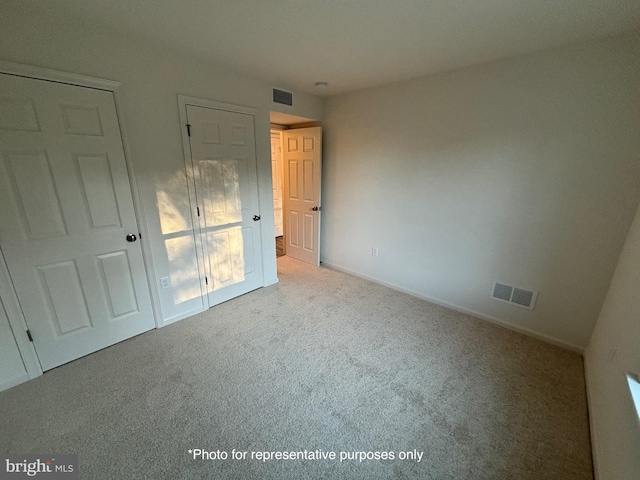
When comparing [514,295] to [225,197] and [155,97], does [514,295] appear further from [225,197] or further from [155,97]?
[155,97]

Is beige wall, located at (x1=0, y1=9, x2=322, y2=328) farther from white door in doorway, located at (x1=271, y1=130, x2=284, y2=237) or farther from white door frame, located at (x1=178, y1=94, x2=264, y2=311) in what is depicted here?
white door in doorway, located at (x1=271, y1=130, x2=284, y2=237)

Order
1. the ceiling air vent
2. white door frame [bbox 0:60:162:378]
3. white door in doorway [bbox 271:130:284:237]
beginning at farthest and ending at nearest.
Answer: white door in doorway [bbox 271:130:284:237], the ceiling air vent, white door frame [bbox 0:60:162:378]

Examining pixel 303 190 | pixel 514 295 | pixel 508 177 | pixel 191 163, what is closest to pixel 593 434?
pixel 514 295

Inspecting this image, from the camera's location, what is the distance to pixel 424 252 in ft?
9.80

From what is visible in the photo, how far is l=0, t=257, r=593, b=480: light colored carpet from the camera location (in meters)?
1.37

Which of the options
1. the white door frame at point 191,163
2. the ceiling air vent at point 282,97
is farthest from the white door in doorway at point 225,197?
the ceiling air vent at point 282,97

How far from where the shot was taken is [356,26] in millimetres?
1695

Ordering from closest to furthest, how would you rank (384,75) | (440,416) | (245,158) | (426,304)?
(440,416) → (384,75) → (245,158) → (426,304)

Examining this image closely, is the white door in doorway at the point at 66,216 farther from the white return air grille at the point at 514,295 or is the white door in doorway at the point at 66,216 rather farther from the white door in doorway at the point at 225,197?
the white return air grille at the point at 514,295

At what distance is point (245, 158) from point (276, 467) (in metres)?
2.54

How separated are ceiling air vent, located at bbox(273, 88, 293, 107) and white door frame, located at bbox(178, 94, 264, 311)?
1.13ft

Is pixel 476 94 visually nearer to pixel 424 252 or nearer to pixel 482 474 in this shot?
pixel 424 252

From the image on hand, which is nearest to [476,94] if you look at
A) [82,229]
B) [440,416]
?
[440,416]

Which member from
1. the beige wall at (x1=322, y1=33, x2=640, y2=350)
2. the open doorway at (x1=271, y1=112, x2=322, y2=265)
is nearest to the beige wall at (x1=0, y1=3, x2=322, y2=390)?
the open doorway at (x1=271, y1=112, x2=322, y2=265)
